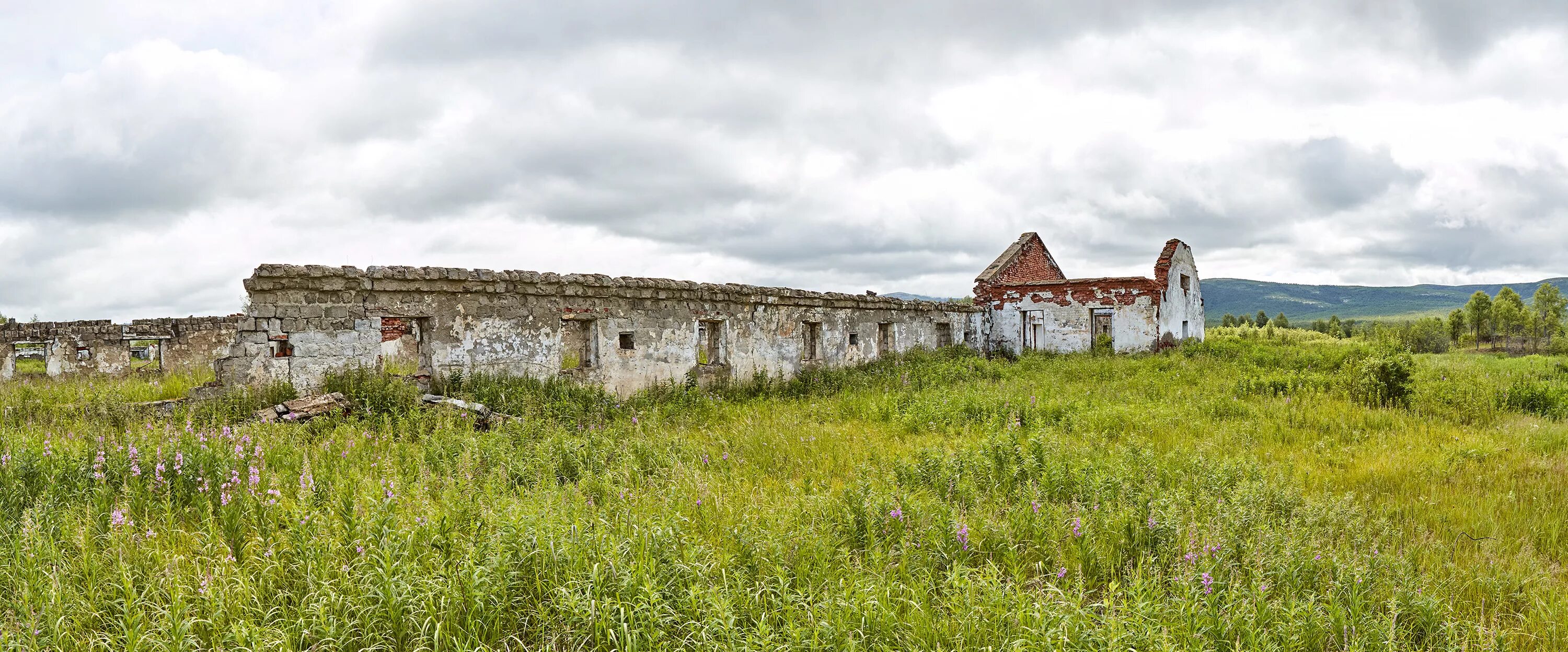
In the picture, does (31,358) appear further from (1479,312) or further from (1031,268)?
(1479,312)

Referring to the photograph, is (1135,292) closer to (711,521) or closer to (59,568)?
(711,521)

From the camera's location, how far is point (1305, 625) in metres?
3.58

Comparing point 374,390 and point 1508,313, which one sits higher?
point 1508,313

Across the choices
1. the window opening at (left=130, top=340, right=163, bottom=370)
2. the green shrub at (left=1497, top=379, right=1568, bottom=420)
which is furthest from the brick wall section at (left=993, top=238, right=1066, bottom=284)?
the window opening at (left=130, top=340, right=163, bottom=370)

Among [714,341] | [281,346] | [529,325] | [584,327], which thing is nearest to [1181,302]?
[714,341]

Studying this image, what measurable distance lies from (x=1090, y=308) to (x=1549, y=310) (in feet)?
254

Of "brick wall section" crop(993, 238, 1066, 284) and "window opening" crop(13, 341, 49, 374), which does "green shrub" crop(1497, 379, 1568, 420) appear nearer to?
"brick wall section" crop(993, 238, 1066, 284)

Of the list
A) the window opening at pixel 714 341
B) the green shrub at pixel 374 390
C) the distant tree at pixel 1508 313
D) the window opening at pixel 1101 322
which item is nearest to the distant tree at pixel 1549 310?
the distant tree at pixel 1508 313

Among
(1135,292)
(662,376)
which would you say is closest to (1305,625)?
(662,376)

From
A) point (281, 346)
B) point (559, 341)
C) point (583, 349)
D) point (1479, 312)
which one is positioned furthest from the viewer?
point (1479, 312)

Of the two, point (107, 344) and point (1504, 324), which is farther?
point (1504, 324)

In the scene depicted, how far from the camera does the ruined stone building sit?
9258mm

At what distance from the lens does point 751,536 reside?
435 centimetres

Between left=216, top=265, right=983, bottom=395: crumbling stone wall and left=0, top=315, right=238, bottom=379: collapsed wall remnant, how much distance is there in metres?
6.11
